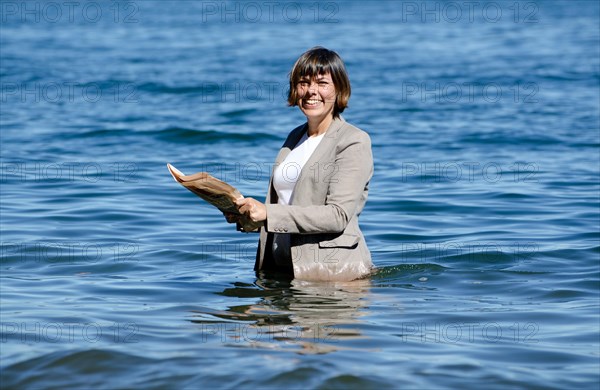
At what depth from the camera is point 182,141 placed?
15.5 metres

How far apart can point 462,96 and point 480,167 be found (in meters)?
6.79

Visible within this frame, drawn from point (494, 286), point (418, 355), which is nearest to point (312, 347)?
point (418, 355)

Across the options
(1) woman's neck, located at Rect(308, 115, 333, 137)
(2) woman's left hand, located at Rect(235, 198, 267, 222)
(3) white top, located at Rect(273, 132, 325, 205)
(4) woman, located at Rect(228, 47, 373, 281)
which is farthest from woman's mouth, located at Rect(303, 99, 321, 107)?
(2) woman's left hand, located at Rect(235, 198, 267, 222)

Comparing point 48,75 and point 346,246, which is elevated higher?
point 48,75

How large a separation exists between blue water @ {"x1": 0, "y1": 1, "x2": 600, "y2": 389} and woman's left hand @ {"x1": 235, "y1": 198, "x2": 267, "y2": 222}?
64 centimetres

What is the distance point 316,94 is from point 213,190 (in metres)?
1.03

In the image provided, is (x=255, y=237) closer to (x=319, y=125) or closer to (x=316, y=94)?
(x=319, y=125)

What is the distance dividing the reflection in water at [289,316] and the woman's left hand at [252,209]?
0.64 meters

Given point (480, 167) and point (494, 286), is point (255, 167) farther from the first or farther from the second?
point (494, 286)

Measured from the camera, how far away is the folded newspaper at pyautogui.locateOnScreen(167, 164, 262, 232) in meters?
5.71

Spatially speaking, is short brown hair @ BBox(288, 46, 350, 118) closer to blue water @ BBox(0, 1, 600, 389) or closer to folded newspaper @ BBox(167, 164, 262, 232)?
folded newspaper @ BBox(167, 164, 262, 232)

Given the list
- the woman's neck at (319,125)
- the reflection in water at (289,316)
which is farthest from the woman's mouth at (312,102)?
the reflection in water at (289,316)

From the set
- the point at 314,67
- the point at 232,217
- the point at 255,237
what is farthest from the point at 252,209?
the point at 255,237

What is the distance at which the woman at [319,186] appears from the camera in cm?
622
